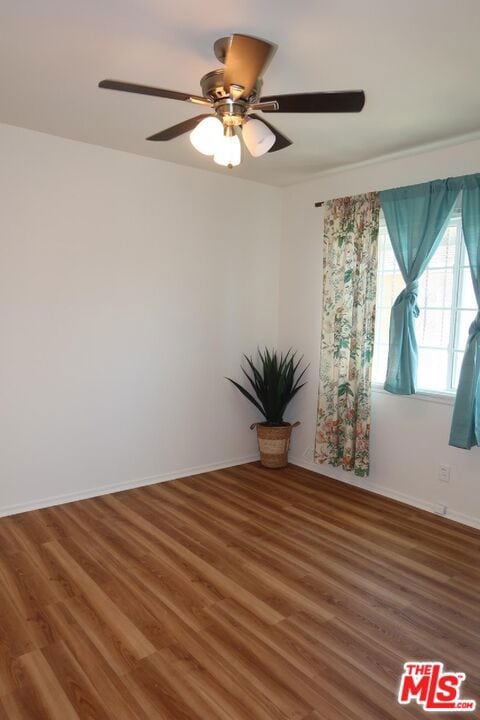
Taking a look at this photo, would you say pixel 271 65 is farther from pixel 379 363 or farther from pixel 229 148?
pixel 379 363

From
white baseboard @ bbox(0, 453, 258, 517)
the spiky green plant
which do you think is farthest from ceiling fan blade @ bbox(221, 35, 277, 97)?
white baseboard @ bbox(0, 453, 258, 517)

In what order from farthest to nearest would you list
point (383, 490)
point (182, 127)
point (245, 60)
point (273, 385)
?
point (273, 385) < point (383, 490) < point (182, 127) < point (245, 60)

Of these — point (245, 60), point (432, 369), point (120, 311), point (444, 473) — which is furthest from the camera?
point (120, 311)

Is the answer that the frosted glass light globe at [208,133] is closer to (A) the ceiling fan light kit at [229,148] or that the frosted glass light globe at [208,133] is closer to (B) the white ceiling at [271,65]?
(A) the ceiling fan light kit at [229,148]

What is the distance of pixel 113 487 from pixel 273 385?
1548mm

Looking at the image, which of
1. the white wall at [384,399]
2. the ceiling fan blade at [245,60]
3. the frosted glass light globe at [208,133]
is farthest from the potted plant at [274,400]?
the ceiling fan blade at [245,60]

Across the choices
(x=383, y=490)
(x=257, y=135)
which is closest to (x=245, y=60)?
(x=257, y=135)

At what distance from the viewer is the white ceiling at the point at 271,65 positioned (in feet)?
6.33

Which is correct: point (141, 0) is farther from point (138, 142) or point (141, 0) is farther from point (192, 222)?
point (192, 222)

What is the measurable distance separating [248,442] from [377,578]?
2.13 m

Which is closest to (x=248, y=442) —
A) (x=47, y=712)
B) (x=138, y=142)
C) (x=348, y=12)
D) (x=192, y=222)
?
(x=192, y=222)

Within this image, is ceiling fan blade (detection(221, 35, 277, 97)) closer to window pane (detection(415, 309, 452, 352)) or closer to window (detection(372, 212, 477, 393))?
window (detection(372, 212, 477, 393))

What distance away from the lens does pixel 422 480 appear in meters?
3.67

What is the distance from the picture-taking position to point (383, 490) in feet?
12.9
